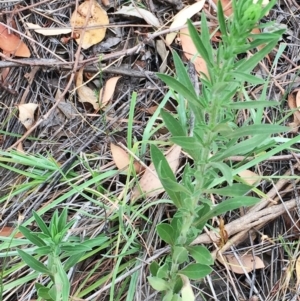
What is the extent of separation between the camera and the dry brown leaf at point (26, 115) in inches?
64.8

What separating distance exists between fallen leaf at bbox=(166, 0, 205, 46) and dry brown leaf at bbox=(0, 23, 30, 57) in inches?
19.7

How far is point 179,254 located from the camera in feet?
3.75

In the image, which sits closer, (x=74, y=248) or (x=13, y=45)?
(x=74, y=248)

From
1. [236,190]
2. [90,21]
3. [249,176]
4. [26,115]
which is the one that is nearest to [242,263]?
[249,176]

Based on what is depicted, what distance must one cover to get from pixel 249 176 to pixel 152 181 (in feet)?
0.97

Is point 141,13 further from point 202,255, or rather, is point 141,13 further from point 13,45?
point 202,255

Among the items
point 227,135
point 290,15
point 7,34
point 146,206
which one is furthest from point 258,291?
point 7,34

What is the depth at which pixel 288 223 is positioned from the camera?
1481mm

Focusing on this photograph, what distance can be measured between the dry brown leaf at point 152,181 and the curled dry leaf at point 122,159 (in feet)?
0.14

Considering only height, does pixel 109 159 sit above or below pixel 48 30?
below

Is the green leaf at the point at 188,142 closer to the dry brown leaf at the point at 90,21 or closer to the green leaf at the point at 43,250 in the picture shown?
the green leaf at the point at 43,250

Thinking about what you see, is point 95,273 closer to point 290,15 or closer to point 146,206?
point 146,206

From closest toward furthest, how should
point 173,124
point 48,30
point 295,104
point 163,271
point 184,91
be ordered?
point 184,91 → point 173,124 → point 163,271 → point 295,104 → point 48,30

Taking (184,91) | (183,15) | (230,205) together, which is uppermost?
(184,91)
